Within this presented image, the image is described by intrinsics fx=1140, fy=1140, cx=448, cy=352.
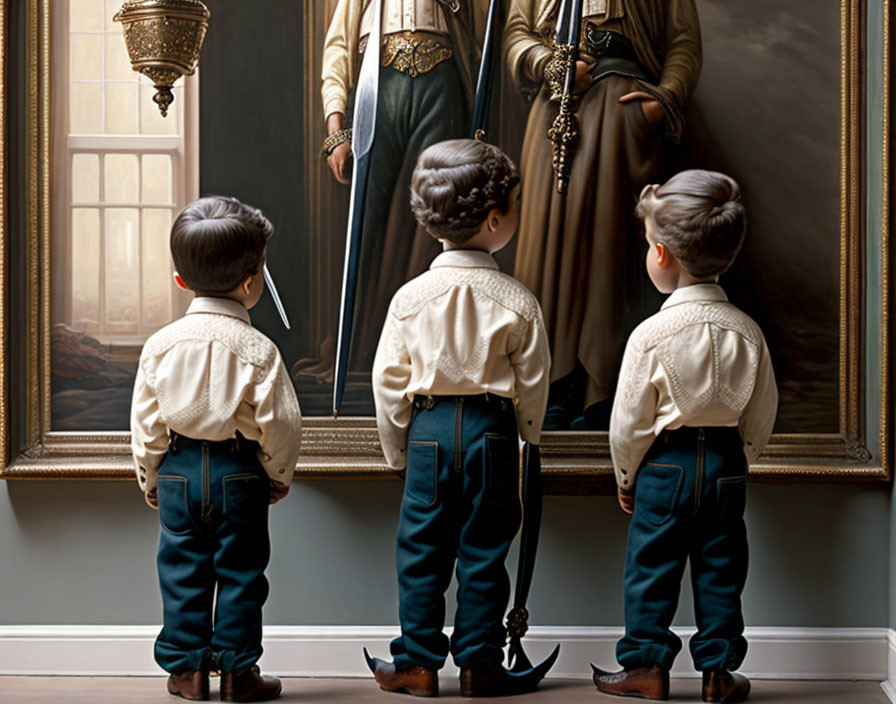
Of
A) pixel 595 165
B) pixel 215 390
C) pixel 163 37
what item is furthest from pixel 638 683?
pixel 163 37

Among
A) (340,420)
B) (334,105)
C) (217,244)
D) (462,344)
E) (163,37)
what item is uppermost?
(163,37)

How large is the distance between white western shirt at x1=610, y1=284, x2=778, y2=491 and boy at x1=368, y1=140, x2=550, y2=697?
9.7 inches

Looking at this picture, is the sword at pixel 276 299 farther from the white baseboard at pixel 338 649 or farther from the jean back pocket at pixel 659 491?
the jean back pocket at pixel 659 491

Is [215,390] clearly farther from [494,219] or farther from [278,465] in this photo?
[494,219]

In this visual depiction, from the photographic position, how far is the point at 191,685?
9.89ft

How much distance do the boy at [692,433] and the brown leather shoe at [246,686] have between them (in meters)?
0.98

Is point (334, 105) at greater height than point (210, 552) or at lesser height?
greater

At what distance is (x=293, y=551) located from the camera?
3.45 m

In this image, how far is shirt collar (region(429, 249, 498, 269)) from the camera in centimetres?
304

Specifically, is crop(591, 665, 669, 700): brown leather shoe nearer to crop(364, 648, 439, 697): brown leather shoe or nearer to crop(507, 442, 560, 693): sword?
crop(507, 442, 560, 693): sword

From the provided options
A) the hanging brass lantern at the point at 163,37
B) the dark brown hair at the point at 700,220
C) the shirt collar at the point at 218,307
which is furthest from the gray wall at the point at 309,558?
the hanging brass lantern at the point at 163,37

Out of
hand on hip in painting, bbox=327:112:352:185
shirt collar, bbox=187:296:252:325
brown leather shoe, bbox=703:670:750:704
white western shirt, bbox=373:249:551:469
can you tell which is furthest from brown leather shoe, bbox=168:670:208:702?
Result: hand on hip in painting, bbox=327:112:352:185

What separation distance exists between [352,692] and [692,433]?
3.93 ft

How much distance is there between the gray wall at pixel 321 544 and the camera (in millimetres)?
3391
